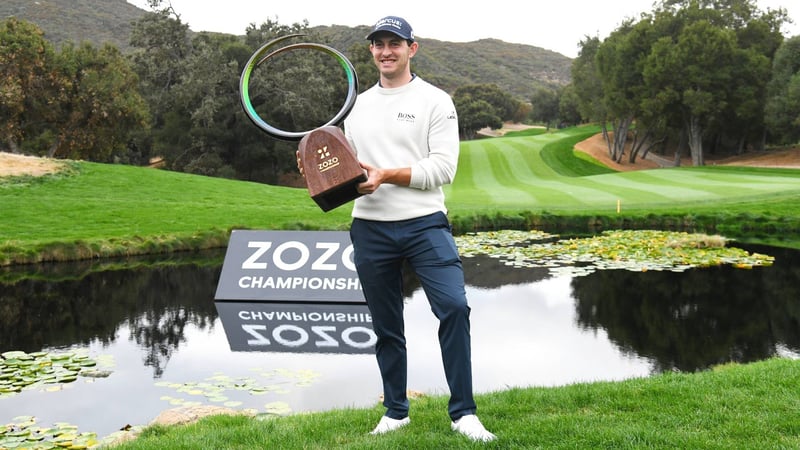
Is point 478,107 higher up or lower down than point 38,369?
higher up

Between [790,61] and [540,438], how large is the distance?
44.0 m

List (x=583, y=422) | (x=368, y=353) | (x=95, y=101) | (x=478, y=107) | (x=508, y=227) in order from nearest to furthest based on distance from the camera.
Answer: (x=583, y=422) < (x=368, y=353) < (x=508, y=227) < (x=95, y=101) < (x=478, y=107)

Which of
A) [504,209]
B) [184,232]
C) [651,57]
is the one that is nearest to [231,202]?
[184,232]

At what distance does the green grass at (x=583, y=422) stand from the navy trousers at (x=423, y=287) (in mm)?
359

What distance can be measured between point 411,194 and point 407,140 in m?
0.30

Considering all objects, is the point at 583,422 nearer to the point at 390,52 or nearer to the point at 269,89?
the point at 390,52

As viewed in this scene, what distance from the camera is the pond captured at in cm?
693

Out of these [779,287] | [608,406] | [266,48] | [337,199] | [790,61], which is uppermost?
[790,61]

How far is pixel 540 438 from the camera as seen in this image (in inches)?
154

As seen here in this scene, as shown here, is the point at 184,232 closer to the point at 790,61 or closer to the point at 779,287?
the point at 779,287

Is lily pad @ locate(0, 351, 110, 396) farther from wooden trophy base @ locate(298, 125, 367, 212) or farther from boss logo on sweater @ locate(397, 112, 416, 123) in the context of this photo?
boss logo on sweater @ locate(397, 112, 416, 123)

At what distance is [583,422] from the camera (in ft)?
13.9

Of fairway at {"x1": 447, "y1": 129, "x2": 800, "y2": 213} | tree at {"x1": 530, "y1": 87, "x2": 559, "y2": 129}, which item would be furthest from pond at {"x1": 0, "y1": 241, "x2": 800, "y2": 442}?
tree at {"x1": 530, "y1": 87, "x2": 559, "y2": 129}

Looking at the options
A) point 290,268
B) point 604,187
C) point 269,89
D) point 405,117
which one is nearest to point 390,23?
point 405,117
